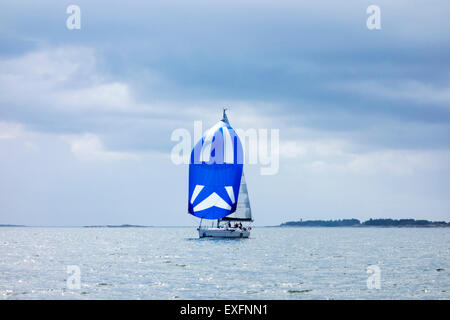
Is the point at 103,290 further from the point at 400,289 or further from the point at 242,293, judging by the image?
the point at 400,289

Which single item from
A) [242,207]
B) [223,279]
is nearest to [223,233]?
[242,207]

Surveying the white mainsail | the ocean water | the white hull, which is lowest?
the ocean water

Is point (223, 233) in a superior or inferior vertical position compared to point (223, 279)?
superior

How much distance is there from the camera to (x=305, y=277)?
40.2 m

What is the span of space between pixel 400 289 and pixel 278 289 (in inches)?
285

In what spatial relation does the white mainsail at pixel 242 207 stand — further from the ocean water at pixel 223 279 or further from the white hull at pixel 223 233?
the ocean water at pixel 223 279

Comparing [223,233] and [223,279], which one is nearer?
[223,279]

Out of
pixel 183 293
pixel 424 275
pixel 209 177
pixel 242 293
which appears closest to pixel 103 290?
pixel 183 293

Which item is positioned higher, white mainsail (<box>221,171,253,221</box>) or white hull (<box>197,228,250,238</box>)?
white mainsail (<box>221,171,253,221</box>)

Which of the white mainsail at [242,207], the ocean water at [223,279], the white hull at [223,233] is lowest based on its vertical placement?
the ocean water at [223,279]

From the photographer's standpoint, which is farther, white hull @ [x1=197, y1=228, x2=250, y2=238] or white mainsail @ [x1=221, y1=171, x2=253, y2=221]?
white mainsail @ [x1=221, y1=171, x2=253, y2=221]

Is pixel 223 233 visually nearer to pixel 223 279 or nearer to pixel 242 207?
pixel 242 207

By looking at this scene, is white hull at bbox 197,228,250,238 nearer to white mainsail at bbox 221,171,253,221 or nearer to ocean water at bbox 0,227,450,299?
white mainsail at bbox 221,171,253,221

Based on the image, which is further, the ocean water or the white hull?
the white hull
